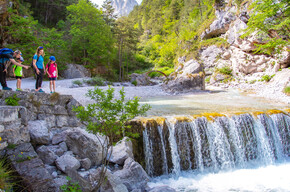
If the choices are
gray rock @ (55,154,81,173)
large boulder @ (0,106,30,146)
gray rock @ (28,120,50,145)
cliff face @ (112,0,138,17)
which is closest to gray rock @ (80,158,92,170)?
gray rock @ (55,154,81,173)

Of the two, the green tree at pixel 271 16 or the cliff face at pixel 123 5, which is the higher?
the cliff face at pixel 123 5

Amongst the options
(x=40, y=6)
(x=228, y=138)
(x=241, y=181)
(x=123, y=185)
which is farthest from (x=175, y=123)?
(x=40, y=6)

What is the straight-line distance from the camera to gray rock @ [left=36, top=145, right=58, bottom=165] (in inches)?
154

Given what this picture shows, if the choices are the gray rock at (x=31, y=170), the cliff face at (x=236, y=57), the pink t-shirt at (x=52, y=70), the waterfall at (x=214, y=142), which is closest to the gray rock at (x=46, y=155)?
the gray rock at (x=31, y=170)

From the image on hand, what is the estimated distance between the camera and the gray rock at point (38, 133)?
4139 mm

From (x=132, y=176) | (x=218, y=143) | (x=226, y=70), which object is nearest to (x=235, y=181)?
(x=218, y=143)

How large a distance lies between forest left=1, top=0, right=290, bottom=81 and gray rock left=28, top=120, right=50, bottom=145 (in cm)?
1404

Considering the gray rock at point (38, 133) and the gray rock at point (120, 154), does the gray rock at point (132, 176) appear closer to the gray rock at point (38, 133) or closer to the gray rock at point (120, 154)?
the gray rock at point (120, 154)

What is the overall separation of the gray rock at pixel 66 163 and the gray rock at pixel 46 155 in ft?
0.48

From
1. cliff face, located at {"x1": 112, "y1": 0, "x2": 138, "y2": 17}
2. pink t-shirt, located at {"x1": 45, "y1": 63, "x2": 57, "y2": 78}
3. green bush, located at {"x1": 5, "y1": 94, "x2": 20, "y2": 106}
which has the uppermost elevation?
cliff face, located at {"x1": 112, "y1": 0, "x2": 138, "y2": 17}

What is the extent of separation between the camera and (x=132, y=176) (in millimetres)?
4457

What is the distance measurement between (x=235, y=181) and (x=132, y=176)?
140 inches

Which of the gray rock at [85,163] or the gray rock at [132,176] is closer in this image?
the gray rock at [85,163]

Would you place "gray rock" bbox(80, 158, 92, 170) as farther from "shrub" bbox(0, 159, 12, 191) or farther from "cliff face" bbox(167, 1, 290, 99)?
"cliff face" bbox(167, 1, 290, 99)
